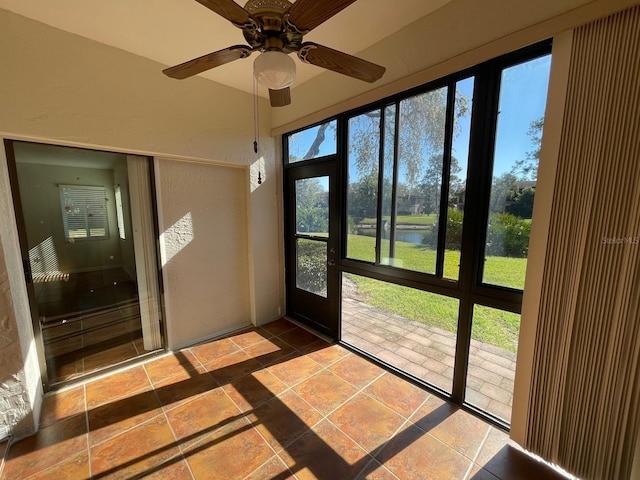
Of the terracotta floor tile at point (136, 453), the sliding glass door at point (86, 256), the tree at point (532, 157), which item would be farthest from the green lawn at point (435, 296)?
the sliding glass door at point (86, 256)

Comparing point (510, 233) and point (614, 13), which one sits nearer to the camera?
point (614, 13)

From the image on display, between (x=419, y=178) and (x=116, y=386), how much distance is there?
117 inches

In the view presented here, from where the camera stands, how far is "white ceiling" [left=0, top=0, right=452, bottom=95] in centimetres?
165

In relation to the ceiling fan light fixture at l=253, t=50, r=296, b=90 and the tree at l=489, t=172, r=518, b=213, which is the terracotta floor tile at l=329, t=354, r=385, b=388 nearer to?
the tree at l=489, t=172, r=518, b=213

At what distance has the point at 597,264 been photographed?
1253mm

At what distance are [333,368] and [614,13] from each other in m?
2.74

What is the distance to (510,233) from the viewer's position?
163 centimetres

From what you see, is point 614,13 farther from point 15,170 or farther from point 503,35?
point 15,170

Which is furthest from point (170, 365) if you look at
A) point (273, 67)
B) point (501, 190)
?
point (501, 190)

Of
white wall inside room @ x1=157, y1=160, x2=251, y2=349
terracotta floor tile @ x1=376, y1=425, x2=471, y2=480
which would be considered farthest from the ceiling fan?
terracotta floor tile @ x1=376, y1=425, x2=471, y2=480

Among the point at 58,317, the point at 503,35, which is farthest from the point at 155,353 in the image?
the point at 503,35

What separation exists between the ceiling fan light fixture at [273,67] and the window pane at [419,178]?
122 centimetres

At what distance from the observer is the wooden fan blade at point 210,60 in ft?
3.99

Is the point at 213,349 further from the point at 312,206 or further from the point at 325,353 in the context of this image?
the point at 312,206
